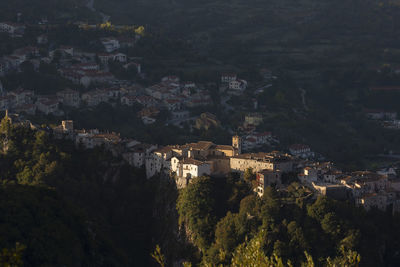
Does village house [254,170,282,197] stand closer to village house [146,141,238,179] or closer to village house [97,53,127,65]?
village house [146,141,238,179]

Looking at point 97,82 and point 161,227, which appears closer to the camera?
point 161,227

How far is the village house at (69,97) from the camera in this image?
69938 mm

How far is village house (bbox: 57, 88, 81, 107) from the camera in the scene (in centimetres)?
6994

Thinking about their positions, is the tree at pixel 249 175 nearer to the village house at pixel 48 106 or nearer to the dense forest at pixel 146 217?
the dense forest at pixel 146 217

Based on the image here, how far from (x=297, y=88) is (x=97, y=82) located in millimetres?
22646

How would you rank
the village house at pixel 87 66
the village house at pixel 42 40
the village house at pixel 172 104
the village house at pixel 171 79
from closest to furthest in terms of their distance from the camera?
the village house at pixel 172 104
the village house at pixel 87 66
the village house at pixel 171 79
the village house at pixel 42 40

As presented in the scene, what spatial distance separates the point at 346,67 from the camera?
9719 cm

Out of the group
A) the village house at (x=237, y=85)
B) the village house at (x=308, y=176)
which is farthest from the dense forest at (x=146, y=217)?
the village house at (x=237, y=85)

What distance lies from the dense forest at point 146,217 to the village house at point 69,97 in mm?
14209

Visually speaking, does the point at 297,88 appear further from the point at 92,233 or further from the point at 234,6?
the point at 92,233

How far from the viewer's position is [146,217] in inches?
2105

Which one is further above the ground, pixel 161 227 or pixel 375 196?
pixel 375 196

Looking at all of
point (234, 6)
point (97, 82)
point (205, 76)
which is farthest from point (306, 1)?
point (97, 82)

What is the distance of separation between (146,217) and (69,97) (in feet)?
66.1
